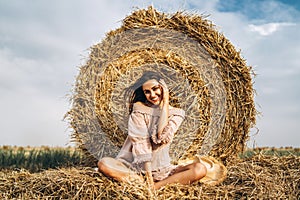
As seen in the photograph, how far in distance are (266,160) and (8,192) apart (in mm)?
2641

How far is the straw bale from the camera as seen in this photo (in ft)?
11.0

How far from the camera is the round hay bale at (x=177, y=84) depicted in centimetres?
440

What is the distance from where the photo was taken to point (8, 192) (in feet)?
12.4

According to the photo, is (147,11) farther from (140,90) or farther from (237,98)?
(237,98)

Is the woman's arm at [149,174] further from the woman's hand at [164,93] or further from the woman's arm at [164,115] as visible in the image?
the woman's hand at [164,93]

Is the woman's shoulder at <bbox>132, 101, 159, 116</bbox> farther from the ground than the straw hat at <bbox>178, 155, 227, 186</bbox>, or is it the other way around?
the woman's shoulder at <bbox>132, 101, 159, 116</bbox>

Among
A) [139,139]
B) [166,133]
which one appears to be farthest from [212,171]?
[139,139]

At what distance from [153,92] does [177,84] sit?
57 centimetres

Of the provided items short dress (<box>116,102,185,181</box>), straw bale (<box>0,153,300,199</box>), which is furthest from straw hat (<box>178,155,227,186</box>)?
short dress (<box>116,102,185,181</box>)

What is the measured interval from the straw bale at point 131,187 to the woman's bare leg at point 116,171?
0.05 meters

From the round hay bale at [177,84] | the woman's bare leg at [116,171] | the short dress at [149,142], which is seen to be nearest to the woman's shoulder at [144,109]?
the short dress at [149,142]

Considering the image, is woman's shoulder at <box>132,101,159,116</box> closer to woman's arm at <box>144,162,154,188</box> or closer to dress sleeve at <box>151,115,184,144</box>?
dress sleeve at <box>151,115,184,144</box>

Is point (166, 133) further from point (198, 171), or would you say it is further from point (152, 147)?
point (198, 171)

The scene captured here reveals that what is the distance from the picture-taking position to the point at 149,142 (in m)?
3.73
